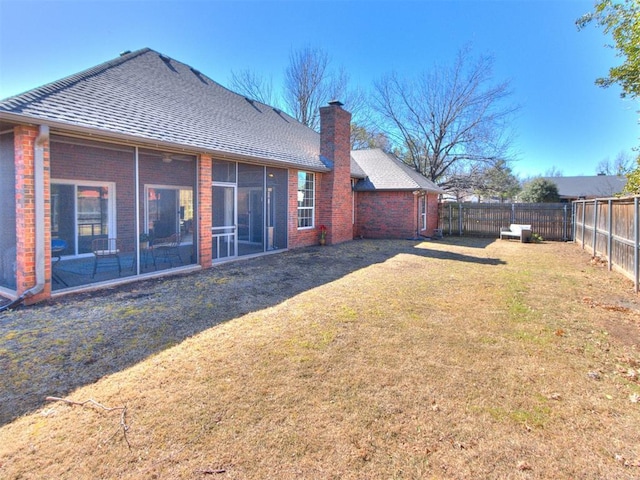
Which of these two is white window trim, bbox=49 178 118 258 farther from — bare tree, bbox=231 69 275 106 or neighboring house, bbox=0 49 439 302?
bare tree, bbox=231 69 275 106

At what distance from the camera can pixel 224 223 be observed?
389 inches

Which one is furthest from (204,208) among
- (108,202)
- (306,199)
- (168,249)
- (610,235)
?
(610,235)

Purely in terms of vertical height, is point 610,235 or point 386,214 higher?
point 386,214

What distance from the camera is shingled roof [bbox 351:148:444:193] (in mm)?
16703

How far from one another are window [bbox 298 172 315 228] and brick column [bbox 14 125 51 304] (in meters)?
7.91

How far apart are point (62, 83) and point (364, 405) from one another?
851 cm

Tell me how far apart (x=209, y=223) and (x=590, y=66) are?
17178 millimetres

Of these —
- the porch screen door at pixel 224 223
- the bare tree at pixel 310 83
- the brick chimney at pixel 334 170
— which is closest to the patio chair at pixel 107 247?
the porch screen door at pixel 224 223

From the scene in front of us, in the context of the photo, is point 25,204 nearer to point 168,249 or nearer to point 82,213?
point 168,249

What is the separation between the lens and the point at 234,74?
30031 millimetres

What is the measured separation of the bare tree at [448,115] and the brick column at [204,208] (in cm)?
2177

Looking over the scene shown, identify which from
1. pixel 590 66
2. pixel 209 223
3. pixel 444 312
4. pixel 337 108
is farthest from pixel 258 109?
pixel 590 66

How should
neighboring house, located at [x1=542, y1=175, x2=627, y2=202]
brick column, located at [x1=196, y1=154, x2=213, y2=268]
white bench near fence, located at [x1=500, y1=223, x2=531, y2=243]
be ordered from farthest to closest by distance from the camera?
neighboring house, located at [x1=542, y1=175, x2=627, y2=202] → white bench near fence, located at [x1=500, y1=223, x2=531, y2=243] → brick column, located at [x1=196, y1=154, x2=213, y2=268]

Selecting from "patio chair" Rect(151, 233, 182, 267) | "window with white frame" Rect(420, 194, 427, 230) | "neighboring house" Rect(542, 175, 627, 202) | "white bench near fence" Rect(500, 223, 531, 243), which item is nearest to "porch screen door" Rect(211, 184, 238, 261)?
"patio chair" Rect(151, 233, 182, 267)
